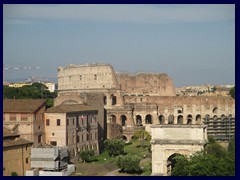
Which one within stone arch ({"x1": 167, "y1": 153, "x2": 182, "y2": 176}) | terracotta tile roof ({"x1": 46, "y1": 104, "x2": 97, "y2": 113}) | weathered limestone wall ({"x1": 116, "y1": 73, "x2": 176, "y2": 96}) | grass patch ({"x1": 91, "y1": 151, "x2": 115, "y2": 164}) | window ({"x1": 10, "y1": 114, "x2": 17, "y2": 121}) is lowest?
grass patch ({"x1": 91, "y1": 151, "x2": 115, "y2": 164})

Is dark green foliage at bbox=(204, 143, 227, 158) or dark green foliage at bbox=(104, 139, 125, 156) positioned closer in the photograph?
dark green foliage at bbox=(204, 143, 227, 158)

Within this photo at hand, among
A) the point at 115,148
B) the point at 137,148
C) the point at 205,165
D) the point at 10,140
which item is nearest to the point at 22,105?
the point at 115,148

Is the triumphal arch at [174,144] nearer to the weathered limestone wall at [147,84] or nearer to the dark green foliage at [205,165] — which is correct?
the dark green foliage at [205,165]

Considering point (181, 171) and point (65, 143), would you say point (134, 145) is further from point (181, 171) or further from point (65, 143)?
point (181, 171)

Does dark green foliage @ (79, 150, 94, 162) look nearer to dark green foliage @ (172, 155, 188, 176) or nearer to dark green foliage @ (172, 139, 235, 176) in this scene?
dark green foliage @ (172, 139, 235, 176)

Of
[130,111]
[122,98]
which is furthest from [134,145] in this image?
[122,98]

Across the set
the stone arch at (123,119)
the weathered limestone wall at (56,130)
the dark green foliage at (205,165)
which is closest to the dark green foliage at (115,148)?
the weathered limestone wall at (56,130)

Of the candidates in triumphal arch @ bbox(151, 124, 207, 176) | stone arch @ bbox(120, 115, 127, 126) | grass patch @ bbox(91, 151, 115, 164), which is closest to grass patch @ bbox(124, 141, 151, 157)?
grass patch @ bbox(91, 151, 115, 164)
